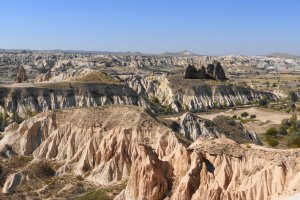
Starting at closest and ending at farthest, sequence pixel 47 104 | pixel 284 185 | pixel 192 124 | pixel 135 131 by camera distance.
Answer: pixel 284 185 → pixel 135 131 → pixel 192 124 → pixel 47 104

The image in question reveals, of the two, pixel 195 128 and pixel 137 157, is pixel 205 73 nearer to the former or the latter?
pixel 195 128

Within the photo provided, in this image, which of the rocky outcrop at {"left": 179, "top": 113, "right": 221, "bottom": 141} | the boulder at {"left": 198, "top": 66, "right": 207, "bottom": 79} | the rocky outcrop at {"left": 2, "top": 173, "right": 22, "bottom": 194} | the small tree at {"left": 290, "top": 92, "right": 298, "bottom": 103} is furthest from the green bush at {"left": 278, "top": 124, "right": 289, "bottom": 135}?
the boulder at {"left": 198, "top": 66, "right": 207, "bottom": 79}

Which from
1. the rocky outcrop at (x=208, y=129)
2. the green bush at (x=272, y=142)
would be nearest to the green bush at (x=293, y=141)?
the green bush at (x=272, y=142)

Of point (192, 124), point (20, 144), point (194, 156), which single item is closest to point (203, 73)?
point (192, 124)

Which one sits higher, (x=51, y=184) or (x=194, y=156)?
(x=194, y=156)

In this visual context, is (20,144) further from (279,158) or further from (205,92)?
(205,92)
